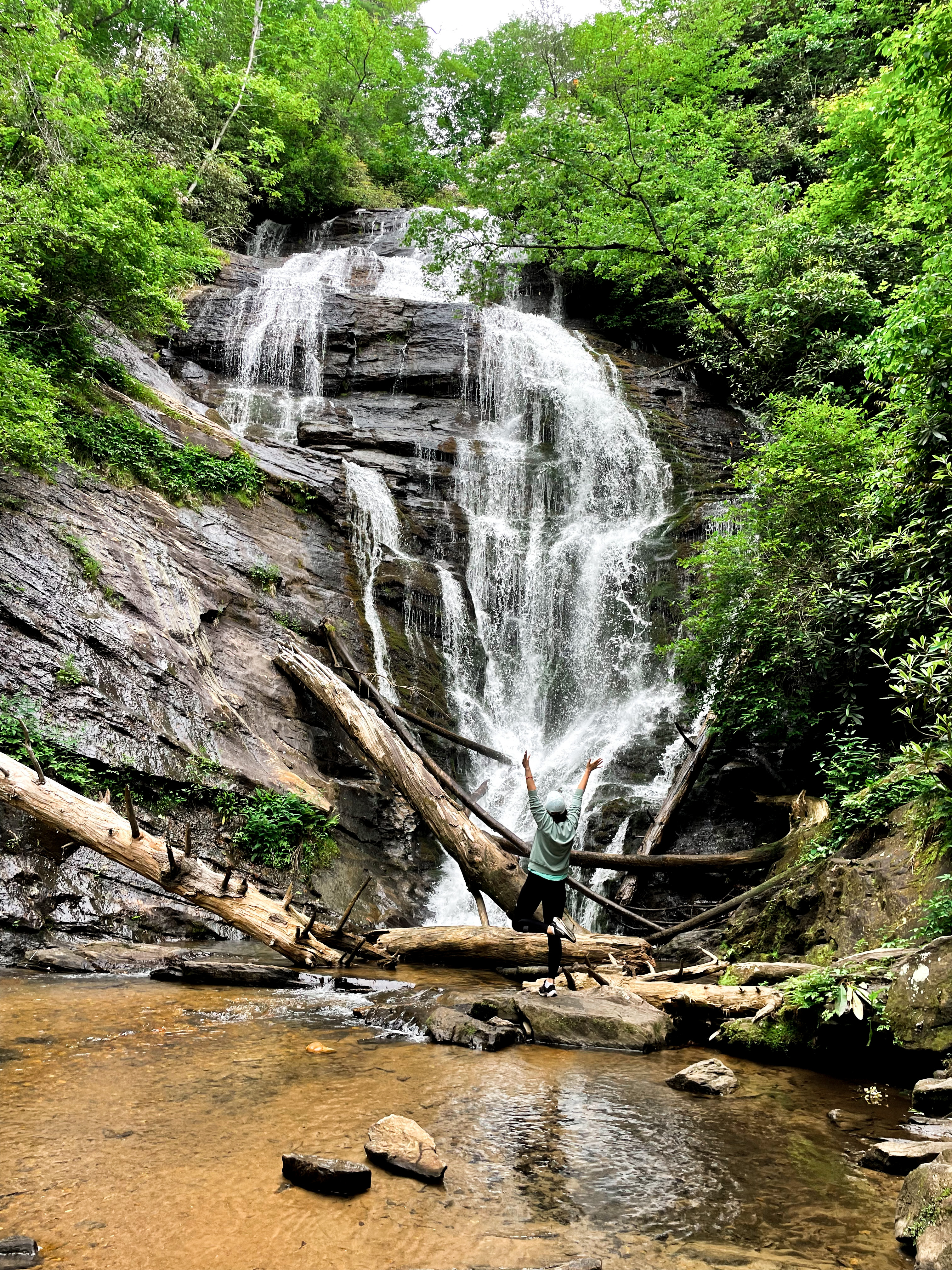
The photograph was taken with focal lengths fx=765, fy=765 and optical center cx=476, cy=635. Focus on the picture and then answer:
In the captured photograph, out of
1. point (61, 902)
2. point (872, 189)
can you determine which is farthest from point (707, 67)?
point (61, 902)

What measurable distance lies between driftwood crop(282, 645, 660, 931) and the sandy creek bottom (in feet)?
8.48

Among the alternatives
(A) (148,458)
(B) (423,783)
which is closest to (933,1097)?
(B) (423,783)

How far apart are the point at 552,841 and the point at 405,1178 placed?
10.8 ft

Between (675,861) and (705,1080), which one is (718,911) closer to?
(675,861)

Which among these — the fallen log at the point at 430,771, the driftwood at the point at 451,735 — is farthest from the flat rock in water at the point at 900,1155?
the driftwood at the point at 451,735

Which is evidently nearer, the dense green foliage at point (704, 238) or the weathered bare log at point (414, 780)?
the dense green foliage at point (704, 238)

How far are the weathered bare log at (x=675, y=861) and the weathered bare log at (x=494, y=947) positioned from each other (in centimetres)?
166

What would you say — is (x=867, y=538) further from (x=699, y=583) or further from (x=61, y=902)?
(x=61, y=902)

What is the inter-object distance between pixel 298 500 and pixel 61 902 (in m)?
9.37

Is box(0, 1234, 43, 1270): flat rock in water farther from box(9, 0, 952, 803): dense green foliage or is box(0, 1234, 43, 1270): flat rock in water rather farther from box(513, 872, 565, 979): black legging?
box(9, 0, 952, 803): dense green foliage

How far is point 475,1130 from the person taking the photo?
388 cm

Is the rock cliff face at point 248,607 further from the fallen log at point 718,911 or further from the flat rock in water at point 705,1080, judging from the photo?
the flat rock in water at point 705,1080

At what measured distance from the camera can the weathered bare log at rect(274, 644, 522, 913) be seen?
908cm

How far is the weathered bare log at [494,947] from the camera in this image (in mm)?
8078
